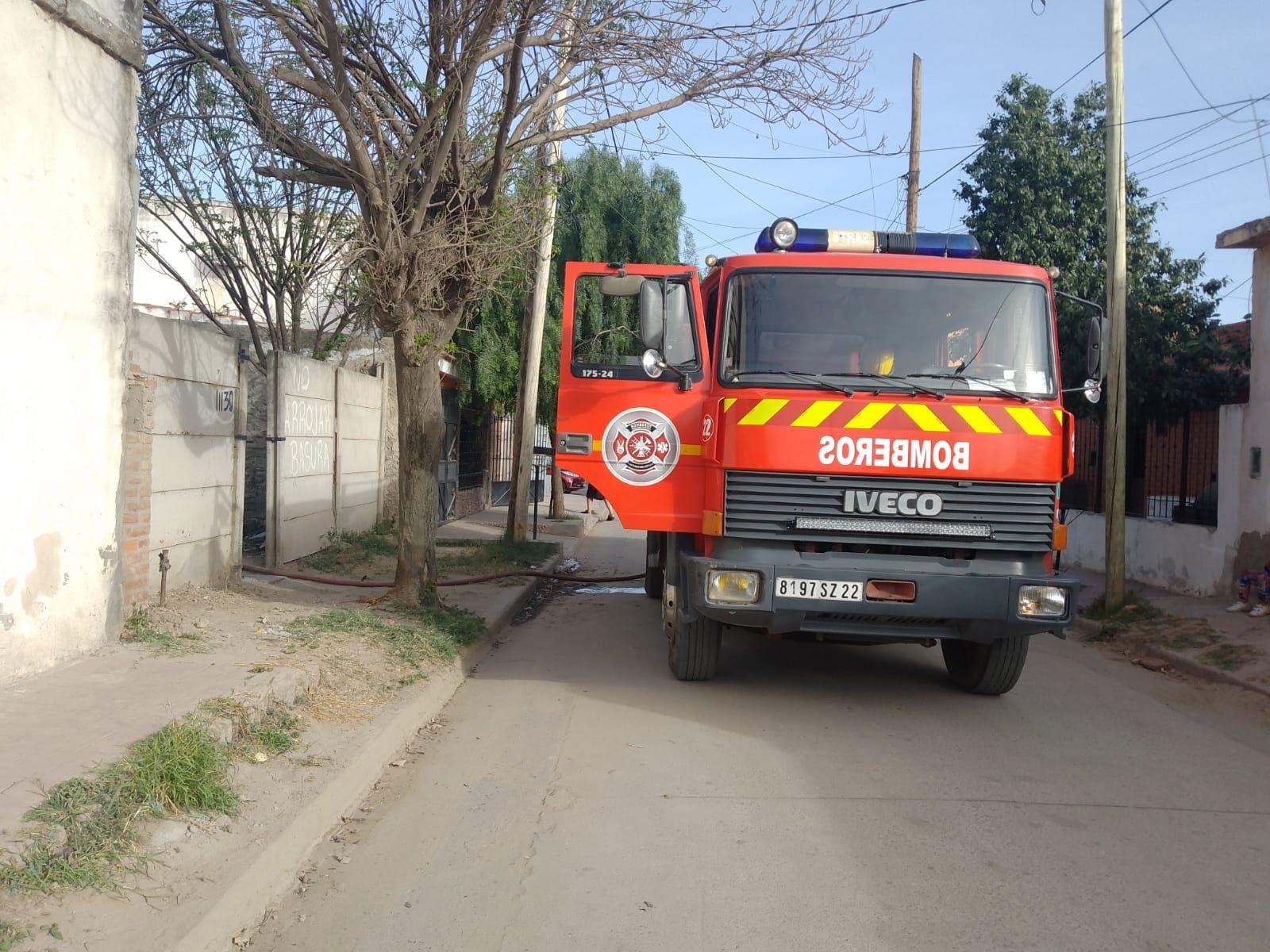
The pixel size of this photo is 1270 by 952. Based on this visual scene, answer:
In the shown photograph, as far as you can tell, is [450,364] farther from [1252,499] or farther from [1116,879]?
[1116,879]

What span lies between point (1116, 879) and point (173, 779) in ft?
12.6

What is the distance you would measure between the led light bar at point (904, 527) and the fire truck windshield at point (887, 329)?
0.91 metres

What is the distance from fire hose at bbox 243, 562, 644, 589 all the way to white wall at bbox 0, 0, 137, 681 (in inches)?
145

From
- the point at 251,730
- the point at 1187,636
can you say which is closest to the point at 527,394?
the point at 1187,636

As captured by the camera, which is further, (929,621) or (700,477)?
(700,477)

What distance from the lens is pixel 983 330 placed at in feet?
23.0

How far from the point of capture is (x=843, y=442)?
21.7 feet

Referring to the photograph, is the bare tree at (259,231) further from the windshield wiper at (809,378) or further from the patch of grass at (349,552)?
the windshield wiper at (809,378)

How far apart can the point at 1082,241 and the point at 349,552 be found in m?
11.3

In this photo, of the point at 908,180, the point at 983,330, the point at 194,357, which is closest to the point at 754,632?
the point at 983,330

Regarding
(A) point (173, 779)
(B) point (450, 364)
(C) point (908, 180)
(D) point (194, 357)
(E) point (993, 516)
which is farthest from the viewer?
(B) point (450, 364)

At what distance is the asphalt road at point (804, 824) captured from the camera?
12.9ft

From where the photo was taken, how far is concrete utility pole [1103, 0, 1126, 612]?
11148 millimetres

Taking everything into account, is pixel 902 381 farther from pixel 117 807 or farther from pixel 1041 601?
pixel 117 807
